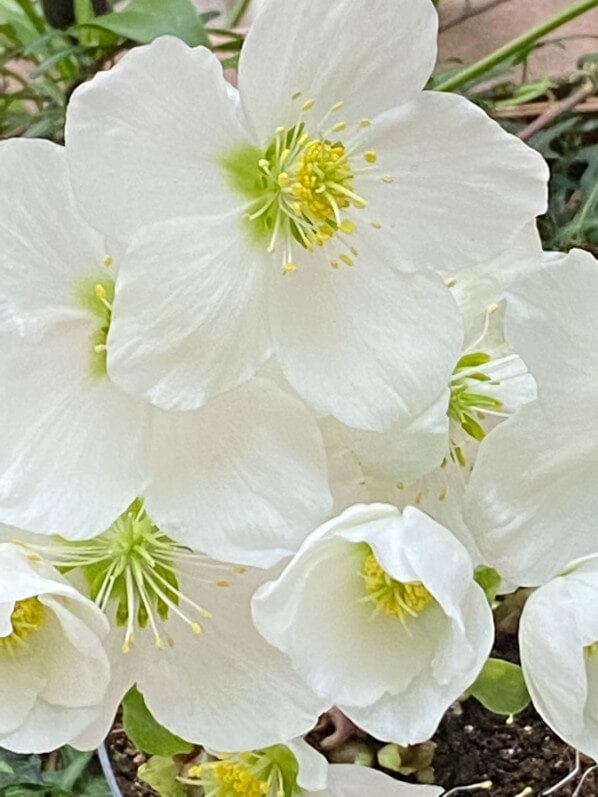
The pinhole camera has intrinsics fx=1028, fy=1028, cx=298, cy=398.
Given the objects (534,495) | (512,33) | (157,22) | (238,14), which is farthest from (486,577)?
(512,33)

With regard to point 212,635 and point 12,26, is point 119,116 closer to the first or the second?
point 212,635

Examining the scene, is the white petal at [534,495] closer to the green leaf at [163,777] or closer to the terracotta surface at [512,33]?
the green leaf at [163,777]

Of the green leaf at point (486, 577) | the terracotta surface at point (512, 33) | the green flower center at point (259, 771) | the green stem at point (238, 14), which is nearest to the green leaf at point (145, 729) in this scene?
the green flower center at point (259, 771)

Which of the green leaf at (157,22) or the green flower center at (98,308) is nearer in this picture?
the green flower center at (98,308)

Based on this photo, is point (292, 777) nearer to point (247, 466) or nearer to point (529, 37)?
point (247, 466)

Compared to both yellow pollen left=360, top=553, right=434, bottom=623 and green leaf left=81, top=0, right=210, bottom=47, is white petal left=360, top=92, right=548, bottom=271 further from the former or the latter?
green leaf left=81, top=0, right=210, bottom=47

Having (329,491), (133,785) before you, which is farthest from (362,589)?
(133,785)
